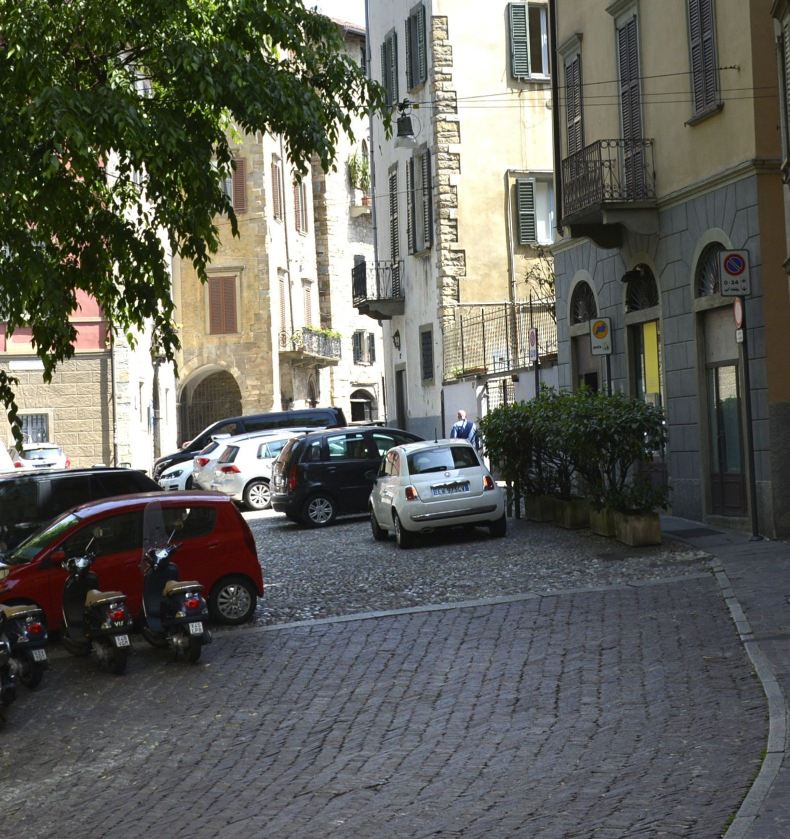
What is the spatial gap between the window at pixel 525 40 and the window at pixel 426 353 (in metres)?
6.96

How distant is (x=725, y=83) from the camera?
65.1ft

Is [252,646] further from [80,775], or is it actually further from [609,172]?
[609,172]

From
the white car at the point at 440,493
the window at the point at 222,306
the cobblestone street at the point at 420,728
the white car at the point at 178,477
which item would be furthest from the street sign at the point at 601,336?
the window at the point at 222,306

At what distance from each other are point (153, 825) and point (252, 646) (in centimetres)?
586

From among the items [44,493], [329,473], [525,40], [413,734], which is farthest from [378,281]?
[413,734]

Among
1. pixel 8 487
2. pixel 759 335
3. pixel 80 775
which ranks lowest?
pixel 80 775

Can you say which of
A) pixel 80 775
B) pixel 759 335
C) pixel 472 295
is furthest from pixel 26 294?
pixel 472 295

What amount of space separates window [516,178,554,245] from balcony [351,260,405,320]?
444 cm

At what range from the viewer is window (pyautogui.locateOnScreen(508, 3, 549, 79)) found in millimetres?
39062

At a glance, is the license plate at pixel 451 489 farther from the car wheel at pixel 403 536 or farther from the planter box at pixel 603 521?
the planter box at pixel 603 521

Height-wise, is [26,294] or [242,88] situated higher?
[242,88]

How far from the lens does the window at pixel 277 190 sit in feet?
206

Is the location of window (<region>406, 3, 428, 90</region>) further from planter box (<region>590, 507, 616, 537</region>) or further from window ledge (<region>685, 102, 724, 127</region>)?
planter box (<region>590, 507, 616, 537</region>)

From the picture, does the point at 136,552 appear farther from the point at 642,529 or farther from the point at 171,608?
the point at 642,529
